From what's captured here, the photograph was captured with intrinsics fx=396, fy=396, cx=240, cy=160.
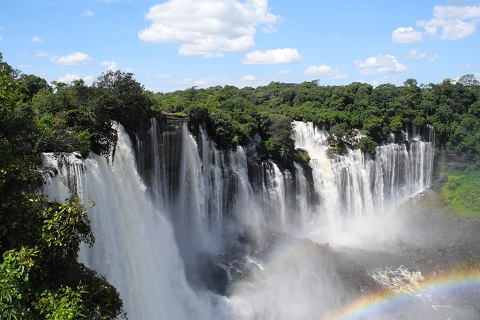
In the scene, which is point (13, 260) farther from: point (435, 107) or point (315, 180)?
point (435, 107)

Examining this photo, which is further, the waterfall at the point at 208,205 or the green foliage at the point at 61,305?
the waterfall at the point at 208,205

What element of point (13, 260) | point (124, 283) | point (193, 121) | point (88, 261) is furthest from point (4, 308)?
point (193, 121)

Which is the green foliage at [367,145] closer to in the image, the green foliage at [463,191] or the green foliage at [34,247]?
the green foliage at [463,191]

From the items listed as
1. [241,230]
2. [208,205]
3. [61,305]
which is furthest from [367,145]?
[61,305]

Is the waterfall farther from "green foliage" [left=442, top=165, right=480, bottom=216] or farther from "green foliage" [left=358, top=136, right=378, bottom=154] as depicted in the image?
"green foliage" [left=442, top=165, right=480, bottom=216]

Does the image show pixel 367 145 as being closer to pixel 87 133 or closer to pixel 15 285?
pixel 87 133

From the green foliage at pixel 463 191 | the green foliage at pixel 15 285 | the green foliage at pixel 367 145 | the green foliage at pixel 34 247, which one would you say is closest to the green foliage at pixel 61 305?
the green foliage at pixel 34 247
